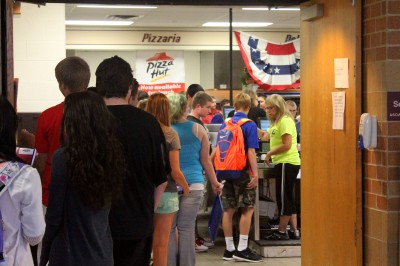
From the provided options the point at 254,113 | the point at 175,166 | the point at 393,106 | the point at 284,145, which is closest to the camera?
the point at 393,106

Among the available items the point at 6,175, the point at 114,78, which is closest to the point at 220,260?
the point at 114,78

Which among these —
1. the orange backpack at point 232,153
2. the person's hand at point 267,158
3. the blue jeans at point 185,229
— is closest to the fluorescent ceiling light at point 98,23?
the person's hand at point 267,158

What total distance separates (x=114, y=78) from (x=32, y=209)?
1027 mm

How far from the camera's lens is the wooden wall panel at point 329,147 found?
210 inches

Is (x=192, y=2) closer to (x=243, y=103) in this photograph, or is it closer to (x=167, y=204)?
(x=167, y=204)

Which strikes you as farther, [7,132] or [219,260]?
[219,260]

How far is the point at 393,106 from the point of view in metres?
5.05

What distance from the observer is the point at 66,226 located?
341cm

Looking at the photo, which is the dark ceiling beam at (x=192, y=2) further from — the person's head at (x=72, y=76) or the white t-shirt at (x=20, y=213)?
the white t-shirt at (x=20, y=213)

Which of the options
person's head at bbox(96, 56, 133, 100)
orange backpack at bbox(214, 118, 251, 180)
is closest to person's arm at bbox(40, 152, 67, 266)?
person's head at bbox(96, 56, 133, 100)

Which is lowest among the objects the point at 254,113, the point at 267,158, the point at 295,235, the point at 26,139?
the point at 295,235

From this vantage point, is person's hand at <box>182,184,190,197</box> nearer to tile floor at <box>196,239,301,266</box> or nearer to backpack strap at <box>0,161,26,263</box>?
tile floor at <box>196,239,301,266</box>

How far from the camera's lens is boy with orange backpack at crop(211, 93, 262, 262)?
25.9 feet

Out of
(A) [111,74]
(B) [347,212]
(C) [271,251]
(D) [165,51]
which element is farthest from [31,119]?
(D) [165,51]
